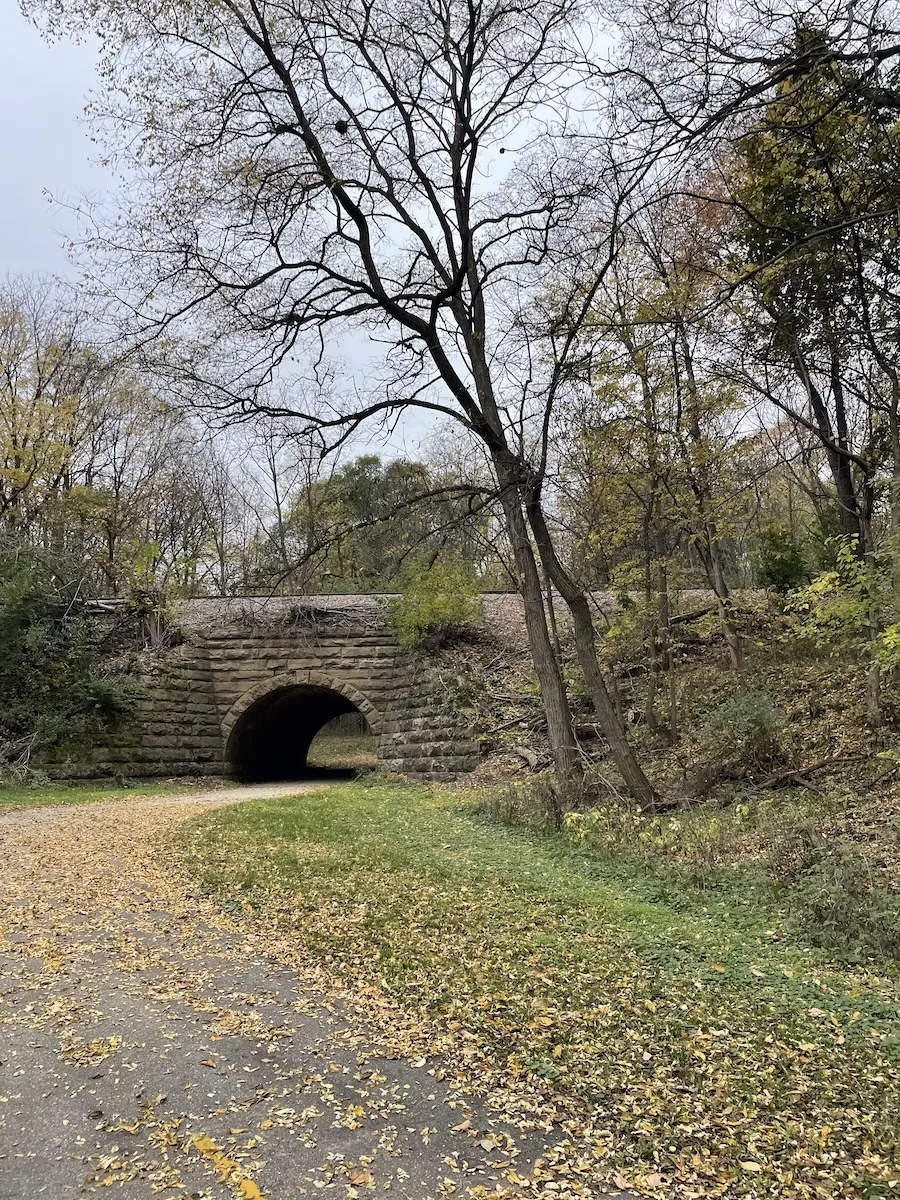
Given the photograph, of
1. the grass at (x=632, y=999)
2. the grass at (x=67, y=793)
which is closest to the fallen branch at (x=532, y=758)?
the grass at (x=632, y=999)

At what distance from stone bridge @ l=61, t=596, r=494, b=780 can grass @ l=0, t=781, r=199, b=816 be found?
87 centimetres

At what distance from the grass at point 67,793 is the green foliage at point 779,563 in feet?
38.9

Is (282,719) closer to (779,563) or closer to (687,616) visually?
(687,616)

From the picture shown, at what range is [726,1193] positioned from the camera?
2564 millimetres

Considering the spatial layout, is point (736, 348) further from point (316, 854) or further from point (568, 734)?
point (316, 854)

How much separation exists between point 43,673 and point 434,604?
26.3ft

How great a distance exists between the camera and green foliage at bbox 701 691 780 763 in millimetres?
8773

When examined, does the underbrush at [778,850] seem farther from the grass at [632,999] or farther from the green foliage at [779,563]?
the green foliage at [779,563]

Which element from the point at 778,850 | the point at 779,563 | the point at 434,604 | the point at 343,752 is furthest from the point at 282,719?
the point at 778,850

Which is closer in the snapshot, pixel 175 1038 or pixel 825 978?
pixel 175 1038

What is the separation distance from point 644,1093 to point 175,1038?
2.18 meters

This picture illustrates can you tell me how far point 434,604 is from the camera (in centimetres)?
1606

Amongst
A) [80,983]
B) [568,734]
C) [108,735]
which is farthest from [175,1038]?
[108,735]

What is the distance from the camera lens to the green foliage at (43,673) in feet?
48.3
